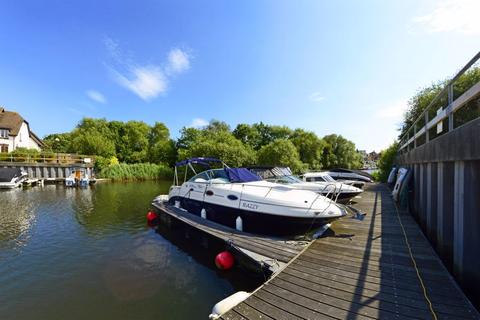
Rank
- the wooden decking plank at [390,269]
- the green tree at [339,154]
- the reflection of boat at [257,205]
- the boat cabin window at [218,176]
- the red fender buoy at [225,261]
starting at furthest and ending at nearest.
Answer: the green tree at [339,154] < the boat cabin window at [218,176] < the reflection of boat at [257,205] < the red fender buoy at [225,261] < the wooden decking plank at [390,269]

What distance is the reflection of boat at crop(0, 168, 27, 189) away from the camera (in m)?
22.9

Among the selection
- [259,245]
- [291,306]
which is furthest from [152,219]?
[291,306]

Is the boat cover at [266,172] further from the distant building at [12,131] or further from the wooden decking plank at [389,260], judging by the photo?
the distant building at [12,131]

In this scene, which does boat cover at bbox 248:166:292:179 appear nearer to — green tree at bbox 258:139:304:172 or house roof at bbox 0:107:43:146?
green tree at bbox 258:139:304:172

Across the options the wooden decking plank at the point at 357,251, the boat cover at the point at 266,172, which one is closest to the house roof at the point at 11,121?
the boat cover at the point at 266,172

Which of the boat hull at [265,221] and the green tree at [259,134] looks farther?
the green tree at [259,134]

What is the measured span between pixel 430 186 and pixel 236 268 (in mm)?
5291

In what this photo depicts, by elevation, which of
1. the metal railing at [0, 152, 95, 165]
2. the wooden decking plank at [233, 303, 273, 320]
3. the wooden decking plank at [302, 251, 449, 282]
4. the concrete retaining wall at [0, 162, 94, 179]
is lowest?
the wooden decking plank at [233, 303, 273, 320]

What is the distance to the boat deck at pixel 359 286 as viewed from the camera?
311cm

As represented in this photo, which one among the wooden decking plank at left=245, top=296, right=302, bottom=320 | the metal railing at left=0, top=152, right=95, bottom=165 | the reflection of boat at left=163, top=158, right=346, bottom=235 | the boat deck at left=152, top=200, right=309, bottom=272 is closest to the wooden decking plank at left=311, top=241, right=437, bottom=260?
the boat deck at left=152, top=200, right=309, bottom=272

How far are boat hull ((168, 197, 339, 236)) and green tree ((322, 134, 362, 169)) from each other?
150 ft

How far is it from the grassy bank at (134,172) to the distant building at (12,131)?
48.4ft

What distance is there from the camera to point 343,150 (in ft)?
163

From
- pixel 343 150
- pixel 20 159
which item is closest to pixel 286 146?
pixel 343 150
